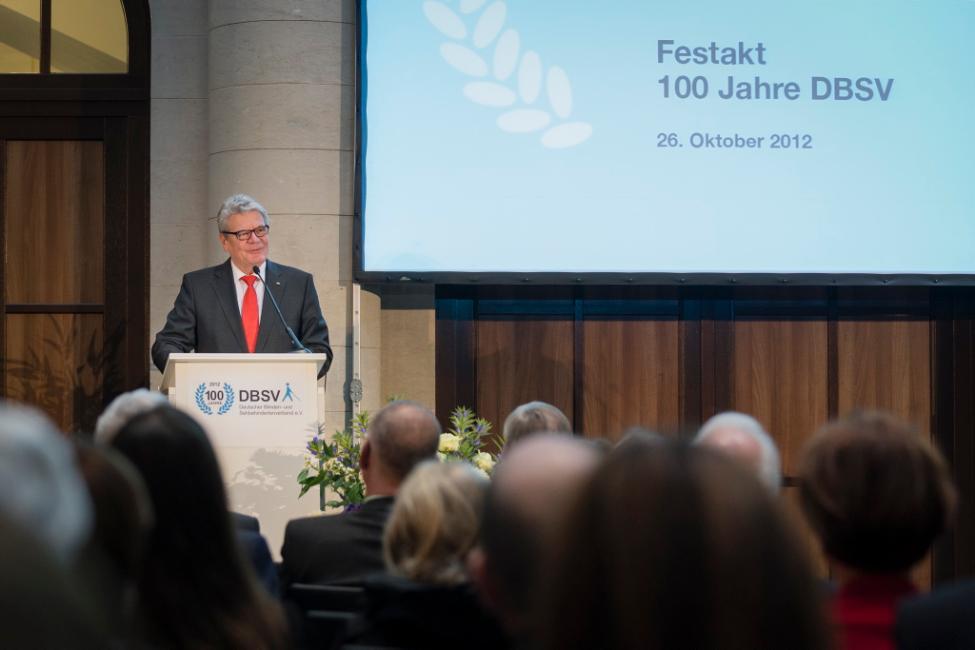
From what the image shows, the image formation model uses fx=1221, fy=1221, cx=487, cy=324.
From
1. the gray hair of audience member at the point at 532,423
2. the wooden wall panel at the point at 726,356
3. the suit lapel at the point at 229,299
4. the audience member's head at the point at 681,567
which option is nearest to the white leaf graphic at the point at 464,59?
the wooden wall panel at the point at 726,356

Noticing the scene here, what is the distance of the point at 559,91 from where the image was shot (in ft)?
20.5

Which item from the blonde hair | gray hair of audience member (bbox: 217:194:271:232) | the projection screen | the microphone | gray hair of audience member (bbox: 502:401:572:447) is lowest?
the blonde hair

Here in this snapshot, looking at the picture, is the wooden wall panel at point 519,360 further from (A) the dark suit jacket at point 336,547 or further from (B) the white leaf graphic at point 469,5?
(A) the dark suit jacket at point 336,547

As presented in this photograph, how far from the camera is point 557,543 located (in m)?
1.10

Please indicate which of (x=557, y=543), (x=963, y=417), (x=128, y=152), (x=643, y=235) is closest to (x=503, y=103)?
(x=643, y=235)

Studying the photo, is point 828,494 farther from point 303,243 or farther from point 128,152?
point 128,152

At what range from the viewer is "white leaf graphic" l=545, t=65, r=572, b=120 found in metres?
6.25

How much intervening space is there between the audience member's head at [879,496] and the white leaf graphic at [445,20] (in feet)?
15.9

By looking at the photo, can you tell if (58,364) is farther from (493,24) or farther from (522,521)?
(522,521)

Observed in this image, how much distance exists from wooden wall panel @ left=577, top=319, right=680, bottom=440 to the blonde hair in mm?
4625

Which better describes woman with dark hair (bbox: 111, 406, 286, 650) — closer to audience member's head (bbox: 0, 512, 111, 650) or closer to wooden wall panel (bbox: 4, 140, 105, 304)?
audience member's head (bbox: 0, 512, 111, 650)

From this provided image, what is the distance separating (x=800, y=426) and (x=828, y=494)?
5.17 meters

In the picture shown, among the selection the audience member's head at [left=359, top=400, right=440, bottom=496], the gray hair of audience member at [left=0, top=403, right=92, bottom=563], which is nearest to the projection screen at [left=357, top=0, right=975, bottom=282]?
the audience member's head at [left=359, top=400, right=440, bottom=496]

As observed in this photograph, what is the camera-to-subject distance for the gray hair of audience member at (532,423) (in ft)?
10.6
